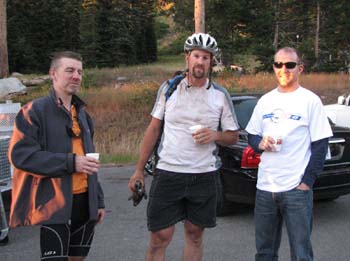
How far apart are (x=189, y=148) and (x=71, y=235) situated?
3.25 ft

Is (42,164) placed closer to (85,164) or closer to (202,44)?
(85,164)

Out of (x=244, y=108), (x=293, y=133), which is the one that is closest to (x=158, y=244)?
(x=293, y=133)

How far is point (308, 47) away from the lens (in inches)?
1363

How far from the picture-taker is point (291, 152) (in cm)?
343

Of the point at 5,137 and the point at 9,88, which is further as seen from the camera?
the point at 9,88

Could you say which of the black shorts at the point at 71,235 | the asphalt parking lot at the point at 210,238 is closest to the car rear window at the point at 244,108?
the asphalt parking lot at the point at 210,238

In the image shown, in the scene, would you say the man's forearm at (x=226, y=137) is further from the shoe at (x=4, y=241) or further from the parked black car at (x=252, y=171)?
the shoe at (x=4, y=241)

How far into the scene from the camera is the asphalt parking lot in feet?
16.0

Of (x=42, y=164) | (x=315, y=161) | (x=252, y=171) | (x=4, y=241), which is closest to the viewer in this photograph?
(x=42, y=164)

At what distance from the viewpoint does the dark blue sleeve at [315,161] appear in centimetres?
336

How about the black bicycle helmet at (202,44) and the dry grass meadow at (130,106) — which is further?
the dry grass meadow at (130,106)

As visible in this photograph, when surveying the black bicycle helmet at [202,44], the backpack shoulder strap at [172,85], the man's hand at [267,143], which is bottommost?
the man's hand at [267,143]

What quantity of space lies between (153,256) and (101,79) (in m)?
24.3

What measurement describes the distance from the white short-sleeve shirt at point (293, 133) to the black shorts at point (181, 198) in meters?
0.44
